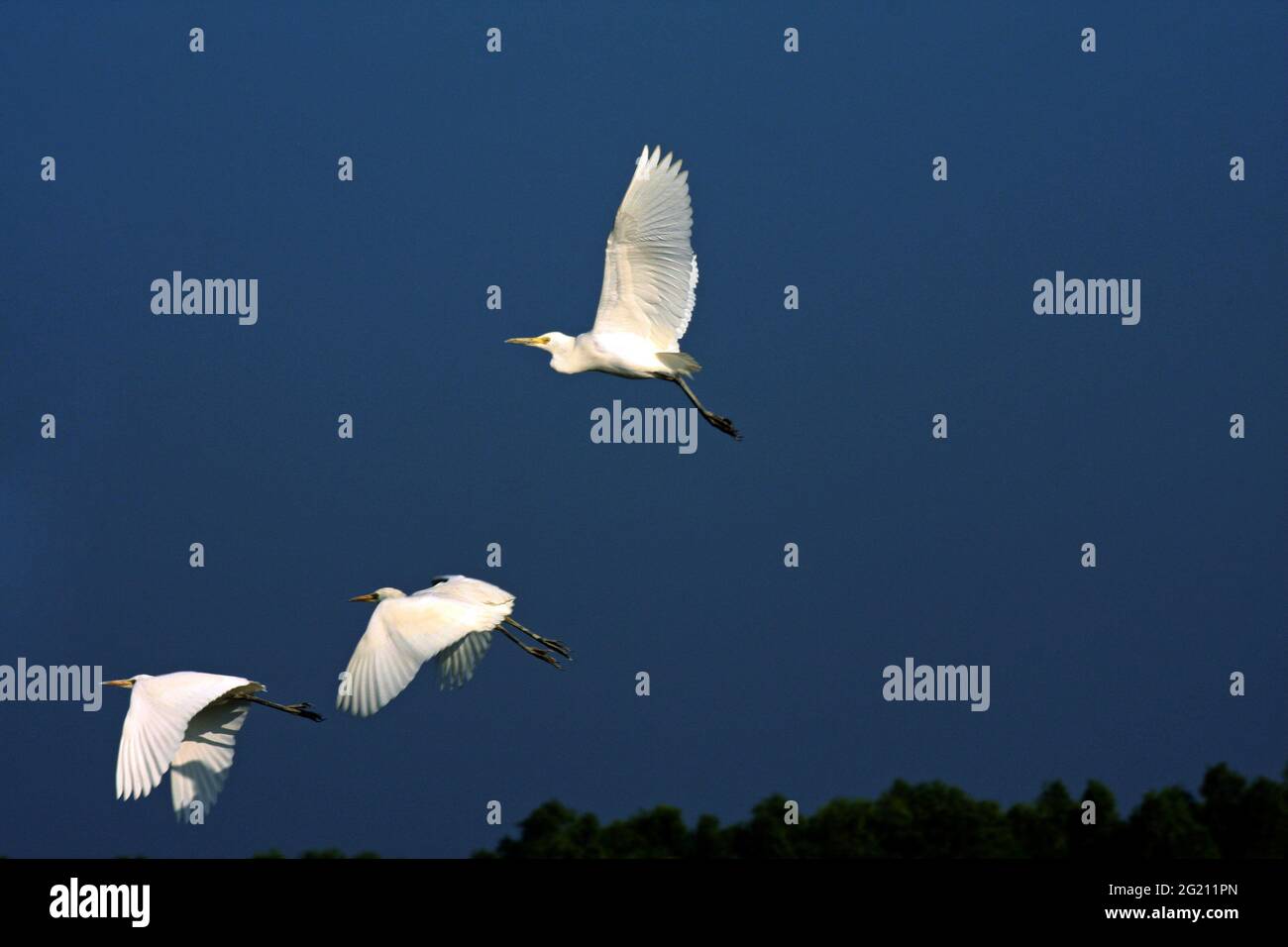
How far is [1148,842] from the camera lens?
52.7 meters

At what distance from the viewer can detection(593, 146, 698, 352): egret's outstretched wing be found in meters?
22.4

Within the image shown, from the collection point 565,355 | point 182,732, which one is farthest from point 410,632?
point 565,355

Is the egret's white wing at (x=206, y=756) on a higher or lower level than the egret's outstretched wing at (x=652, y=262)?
lower

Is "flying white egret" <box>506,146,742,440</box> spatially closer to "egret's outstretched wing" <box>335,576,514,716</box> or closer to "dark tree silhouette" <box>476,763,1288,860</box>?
"egret's outstretched wing" <box>335,576,514,716</box>

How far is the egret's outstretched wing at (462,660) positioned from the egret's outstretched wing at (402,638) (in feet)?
5.17

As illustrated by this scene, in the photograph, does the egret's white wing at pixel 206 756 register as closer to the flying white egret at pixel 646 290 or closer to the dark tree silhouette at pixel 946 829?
the flying white egret at pixel 646 290

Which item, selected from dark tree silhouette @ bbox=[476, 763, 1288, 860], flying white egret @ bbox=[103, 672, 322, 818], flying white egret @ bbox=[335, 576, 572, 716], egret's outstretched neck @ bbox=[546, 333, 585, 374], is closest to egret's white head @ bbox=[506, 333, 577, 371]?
egret's outstretched neck @ bbox=[546, 333, 585, 374]

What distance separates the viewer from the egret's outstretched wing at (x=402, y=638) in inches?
781

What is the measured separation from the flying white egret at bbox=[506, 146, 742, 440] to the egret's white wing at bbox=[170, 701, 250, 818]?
18.6 feet

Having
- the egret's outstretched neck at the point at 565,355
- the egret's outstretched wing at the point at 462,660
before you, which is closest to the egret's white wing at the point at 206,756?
the egret's outstretched wing at the point at 462,660

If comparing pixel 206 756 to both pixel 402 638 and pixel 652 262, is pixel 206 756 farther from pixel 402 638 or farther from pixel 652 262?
pixel 652 262

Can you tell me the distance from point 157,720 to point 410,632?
2.66 m

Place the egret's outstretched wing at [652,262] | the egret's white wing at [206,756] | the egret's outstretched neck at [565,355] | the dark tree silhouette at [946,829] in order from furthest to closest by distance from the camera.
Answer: the dark tree silhouette at [946,829], the egret's outstretched neck at [565,355], the egret's outstretched wing at [652,262], the egret's white wing at [206,756]

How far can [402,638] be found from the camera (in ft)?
66.7
